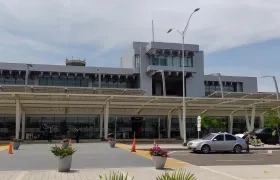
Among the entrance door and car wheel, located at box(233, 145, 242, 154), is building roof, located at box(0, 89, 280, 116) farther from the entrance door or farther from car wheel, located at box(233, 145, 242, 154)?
car wheel, located at box(233, 145, 242, 154)

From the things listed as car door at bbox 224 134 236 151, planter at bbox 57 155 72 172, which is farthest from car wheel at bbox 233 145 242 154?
planter at bbox 57 155 72 172

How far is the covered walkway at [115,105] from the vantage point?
38500 millimetres

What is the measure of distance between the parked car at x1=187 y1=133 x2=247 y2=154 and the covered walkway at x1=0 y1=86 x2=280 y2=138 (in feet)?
40.9

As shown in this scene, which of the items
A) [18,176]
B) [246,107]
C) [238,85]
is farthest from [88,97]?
[238,85]

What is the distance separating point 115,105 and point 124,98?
221 inches

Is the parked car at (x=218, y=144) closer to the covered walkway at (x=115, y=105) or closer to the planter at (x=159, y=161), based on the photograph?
the planter at (x=159, y=161)

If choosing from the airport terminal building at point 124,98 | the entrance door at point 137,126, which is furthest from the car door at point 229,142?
the entrance door at point 137,126

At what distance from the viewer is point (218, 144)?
90.4 feet

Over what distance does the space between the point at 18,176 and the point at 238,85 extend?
7063cm

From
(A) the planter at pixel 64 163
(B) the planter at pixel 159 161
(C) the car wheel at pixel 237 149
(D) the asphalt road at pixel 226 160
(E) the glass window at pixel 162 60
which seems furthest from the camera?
(E) the glass window at pixel 162 60

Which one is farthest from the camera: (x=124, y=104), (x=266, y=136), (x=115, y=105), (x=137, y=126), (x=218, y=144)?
(x=137, y=126)

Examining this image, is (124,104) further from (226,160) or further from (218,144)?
(226,160)

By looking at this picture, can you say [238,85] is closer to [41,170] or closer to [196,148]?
[196,148]

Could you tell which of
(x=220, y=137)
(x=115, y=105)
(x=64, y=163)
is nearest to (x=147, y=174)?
(x=64, y=163)
